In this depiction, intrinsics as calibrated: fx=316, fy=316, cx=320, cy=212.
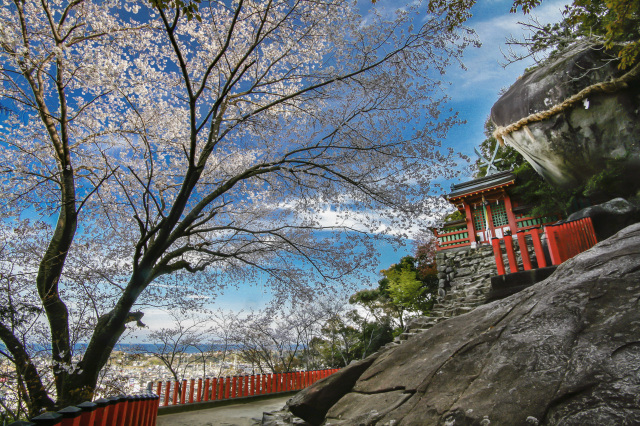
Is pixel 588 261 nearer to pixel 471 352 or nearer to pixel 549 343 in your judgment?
pixel 549 343

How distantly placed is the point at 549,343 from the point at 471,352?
89 centimetres

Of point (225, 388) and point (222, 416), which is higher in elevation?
point (225, 388)

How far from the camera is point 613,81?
437 inches

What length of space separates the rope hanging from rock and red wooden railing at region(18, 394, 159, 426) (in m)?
15.5

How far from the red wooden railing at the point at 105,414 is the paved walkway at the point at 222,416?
378cm

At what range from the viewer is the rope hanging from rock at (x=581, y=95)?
10.9 meters

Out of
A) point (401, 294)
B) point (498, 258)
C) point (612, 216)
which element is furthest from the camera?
point (401, 294)

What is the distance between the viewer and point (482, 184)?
15.5 metres

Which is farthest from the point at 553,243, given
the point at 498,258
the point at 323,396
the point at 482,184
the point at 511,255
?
the point at 482,184

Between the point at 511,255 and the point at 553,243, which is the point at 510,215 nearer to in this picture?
the point at 511,255

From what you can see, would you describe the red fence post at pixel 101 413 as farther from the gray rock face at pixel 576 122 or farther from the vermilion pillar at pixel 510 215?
the vermilion pillar at pixel 510 215

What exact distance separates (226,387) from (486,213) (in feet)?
45.0

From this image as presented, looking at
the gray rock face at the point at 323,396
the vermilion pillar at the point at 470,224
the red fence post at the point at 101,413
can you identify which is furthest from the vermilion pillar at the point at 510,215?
the red fence post at the point at 101,413

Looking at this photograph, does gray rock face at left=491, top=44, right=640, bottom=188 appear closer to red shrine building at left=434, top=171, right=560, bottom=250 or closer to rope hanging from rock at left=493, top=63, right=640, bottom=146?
rope hanging from rock at left=493, top=63, right=640, bottom=146
